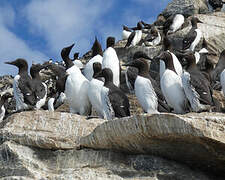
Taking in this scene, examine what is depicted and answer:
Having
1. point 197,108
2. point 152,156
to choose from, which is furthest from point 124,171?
point 197,108

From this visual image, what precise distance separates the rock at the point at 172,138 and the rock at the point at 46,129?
1.37 ft

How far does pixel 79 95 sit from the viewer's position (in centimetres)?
994

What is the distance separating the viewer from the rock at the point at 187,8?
83.6 feet

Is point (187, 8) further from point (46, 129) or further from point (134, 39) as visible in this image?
point (46, 129)

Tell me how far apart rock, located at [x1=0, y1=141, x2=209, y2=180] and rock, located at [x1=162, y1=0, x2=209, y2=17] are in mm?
18900

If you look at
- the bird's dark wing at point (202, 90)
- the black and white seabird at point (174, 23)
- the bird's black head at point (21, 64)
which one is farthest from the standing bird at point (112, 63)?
the black and white seabird at point (174, 23)

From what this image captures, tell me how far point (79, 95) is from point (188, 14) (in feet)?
54.0

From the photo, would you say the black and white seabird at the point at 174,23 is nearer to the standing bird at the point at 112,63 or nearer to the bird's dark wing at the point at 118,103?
the standing bird at the point at 112,63

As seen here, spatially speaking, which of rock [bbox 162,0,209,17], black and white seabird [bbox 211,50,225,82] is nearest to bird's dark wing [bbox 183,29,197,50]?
black and white seabird [bbox 211,50,225,82]

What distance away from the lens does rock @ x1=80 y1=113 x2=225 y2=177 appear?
628cm

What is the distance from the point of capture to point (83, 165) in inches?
286

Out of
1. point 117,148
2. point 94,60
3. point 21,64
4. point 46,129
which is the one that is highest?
point 94,60

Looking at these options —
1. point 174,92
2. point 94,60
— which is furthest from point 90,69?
point 174,92

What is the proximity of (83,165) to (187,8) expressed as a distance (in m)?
19.4
